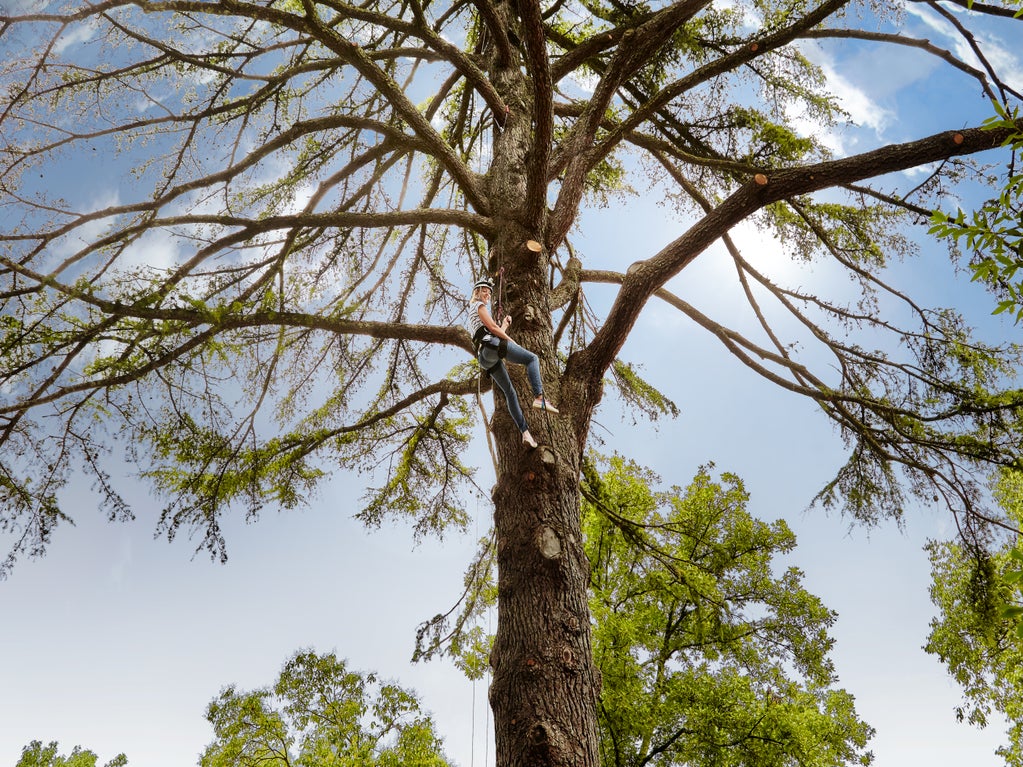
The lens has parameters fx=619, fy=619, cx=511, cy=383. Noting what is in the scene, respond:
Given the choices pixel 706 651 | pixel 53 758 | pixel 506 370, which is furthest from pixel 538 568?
pixel 53 758

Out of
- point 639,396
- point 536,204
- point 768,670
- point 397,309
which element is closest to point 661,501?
point 768,670

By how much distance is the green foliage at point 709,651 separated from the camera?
9586mm

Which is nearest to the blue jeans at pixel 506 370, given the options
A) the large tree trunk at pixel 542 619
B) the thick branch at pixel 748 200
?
the large tree trunk at pixel 542 619

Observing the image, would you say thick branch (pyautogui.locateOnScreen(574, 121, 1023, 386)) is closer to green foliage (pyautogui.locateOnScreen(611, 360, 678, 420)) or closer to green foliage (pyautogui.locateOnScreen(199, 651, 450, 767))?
green foliage (pyautogui.locateOnScreen(611, 360, 678, 420))

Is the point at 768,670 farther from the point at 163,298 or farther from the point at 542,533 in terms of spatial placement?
the point at 163,298

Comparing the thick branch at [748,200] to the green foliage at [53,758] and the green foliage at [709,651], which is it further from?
the green foliage at [53,758]

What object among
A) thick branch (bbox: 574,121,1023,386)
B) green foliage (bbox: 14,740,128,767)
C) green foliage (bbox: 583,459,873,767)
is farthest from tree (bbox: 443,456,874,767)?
green foliage (bbox: 14,740,128,767)

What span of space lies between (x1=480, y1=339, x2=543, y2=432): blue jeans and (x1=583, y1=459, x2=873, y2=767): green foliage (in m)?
5.18

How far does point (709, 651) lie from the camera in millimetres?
11320

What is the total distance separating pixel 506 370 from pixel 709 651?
9.26 metres

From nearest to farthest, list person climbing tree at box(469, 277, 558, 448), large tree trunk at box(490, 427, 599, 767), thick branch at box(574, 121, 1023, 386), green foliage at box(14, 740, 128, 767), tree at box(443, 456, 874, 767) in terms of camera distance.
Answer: large tree trunk at box(490, 427, 599, 767), person climbing tree at box(469, 277, 558, 448), thick branch at box(574, 121, 1023, 386), tree at box(443, 456, 874, 767), green foliage at box(14, 740, 128, 767)

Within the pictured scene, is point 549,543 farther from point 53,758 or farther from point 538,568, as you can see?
point 53,758

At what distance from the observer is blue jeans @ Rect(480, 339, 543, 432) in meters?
4.30

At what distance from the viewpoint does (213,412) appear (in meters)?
5.79
